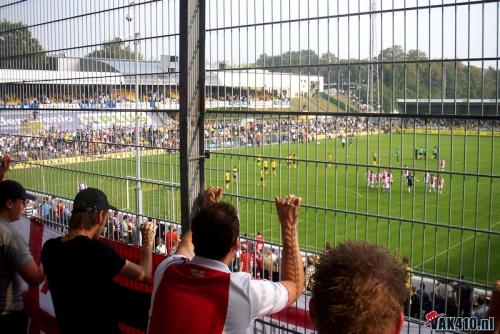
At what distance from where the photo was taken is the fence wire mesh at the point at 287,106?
2996 mm

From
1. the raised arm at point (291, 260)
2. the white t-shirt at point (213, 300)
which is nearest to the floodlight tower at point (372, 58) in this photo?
the raised arm at point (291, 260)

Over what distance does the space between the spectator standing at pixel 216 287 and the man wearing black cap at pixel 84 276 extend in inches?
24.0

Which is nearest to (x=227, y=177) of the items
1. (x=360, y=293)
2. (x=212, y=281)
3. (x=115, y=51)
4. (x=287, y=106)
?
(x=287, y=106)

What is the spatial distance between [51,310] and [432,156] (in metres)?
3.51

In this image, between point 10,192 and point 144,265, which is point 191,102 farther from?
point 10,192

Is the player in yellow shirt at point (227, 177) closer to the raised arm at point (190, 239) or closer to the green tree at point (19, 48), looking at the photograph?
the raised arm at point (190, 239)

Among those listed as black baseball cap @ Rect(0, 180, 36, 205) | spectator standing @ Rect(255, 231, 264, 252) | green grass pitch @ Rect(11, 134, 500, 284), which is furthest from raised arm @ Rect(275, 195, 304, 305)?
black baseball cap @ Rect(0, 180, 36, 205)

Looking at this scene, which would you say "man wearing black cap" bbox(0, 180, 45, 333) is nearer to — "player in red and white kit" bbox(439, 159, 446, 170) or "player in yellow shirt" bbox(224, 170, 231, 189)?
"player in yellow shirt" bbox(224, 170, 231, 189)

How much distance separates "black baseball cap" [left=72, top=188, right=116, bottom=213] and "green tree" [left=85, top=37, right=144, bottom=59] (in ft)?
6.29

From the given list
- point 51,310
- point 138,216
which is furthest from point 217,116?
point 51,310

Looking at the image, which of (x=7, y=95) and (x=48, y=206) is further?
(x=7, y=95)

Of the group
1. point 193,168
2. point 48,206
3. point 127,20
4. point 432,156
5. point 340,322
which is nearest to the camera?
point 340,322

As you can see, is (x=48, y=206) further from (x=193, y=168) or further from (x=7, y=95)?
(x=193, y=168)

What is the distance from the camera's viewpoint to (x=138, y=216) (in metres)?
4.82
